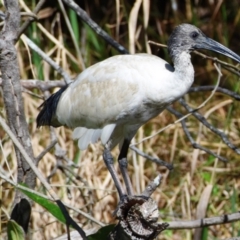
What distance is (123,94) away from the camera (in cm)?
342

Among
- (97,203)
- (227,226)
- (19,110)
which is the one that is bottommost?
(227,226)

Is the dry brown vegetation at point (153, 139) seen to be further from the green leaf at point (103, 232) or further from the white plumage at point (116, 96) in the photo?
the green leaf at point (103, 232)

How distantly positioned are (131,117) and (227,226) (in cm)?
153

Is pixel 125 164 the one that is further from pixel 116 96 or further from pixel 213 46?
pixel 213 46

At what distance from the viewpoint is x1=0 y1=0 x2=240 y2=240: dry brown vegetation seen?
4656 mm

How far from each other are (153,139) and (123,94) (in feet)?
5.23

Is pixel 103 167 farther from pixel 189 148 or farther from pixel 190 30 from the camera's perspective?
pixel 190 30

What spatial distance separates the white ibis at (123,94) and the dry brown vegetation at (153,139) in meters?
0.64

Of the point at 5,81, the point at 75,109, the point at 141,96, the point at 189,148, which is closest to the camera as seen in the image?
the point at 5,81

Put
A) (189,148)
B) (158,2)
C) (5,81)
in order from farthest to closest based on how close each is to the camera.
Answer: (158,2) < (189,148) < (5,81)

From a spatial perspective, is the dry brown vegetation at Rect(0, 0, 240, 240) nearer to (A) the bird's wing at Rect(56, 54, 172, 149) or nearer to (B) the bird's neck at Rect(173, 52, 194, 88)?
(A) the bird's wing at Rect(56, 54, 172, 149)

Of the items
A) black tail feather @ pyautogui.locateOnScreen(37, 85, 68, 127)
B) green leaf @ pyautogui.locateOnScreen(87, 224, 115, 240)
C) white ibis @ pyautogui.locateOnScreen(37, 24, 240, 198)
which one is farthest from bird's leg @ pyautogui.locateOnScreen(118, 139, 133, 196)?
green leaf @ pyautogui.locateOnScreen(87, 224, 115, 240)

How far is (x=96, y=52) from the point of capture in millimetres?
5230

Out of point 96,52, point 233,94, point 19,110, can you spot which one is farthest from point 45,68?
point 19,110
